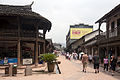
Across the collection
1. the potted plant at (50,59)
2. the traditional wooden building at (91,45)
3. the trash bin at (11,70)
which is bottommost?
the trash bin at (11,70)

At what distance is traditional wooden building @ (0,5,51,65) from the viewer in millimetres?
15589

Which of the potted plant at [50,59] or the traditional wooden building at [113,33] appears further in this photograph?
the traditional wooden building at [113,33]

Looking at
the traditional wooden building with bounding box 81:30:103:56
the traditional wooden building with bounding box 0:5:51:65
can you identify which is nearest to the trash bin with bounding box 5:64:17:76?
the traditional wooden building with bounding box 0:5:51:65

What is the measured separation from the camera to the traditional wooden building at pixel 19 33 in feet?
51.1

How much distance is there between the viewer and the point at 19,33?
15.8 m

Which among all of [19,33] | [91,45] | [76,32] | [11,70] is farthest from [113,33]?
[76,32]

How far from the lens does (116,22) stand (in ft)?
60.4

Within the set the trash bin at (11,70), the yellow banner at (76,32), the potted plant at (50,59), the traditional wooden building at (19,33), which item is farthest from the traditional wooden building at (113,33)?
the yellow banner at (76,32)

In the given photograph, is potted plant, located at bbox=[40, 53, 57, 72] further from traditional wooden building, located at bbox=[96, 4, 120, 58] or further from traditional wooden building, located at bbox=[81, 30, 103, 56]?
traditional wooden building, located at bbox=[81, 30, 103, 56]

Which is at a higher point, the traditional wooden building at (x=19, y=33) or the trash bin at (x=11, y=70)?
the traditional wooden building at (x=19, y=33)

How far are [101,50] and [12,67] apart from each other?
1539 cm

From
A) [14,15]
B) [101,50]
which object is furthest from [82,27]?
[14,15]

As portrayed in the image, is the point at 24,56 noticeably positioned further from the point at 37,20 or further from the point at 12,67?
the point at 12,67

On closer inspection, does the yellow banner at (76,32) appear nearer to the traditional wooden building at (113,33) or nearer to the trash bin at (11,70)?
the traditional wooden building at (113,33)
